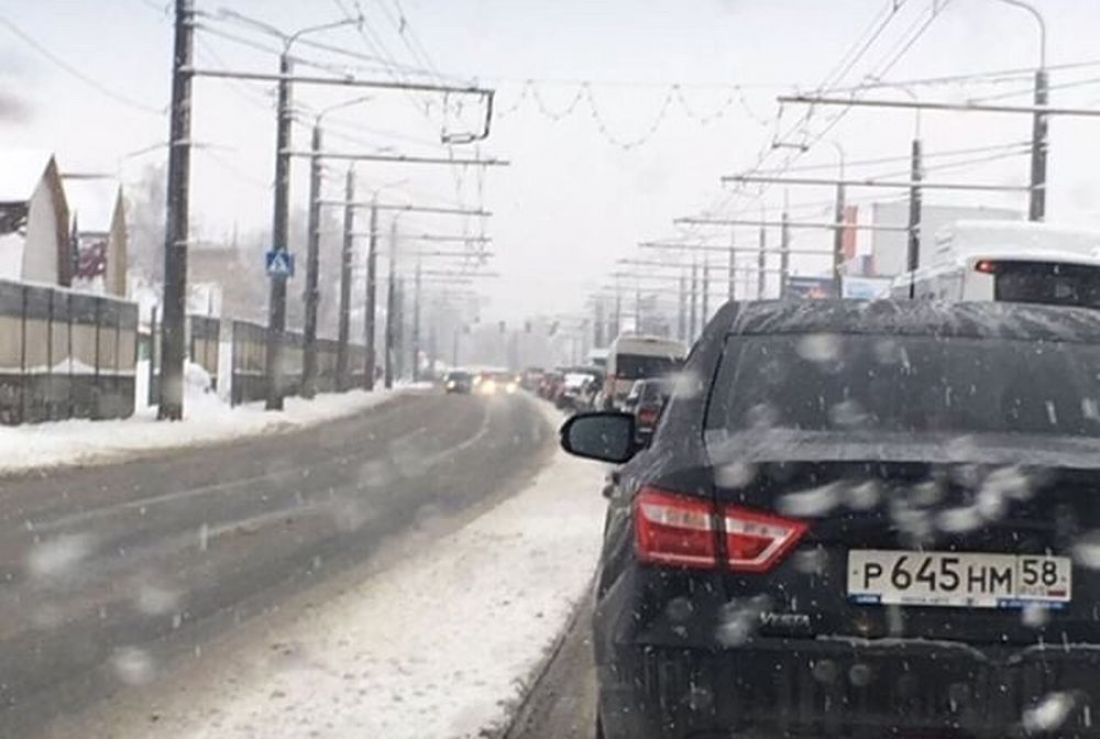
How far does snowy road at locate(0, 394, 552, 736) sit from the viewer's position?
920 centimetres

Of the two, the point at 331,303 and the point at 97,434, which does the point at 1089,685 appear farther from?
the point at 331,303

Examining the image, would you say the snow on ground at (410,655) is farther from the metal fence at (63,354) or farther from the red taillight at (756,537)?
the metal fence at (63,354)

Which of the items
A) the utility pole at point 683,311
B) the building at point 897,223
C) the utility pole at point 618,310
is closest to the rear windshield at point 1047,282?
the building at point 897,223

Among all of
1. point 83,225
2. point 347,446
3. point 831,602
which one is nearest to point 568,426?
point 831,602

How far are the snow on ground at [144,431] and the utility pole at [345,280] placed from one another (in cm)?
1258

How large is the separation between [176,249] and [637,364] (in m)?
15.6

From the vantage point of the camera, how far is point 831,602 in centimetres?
437

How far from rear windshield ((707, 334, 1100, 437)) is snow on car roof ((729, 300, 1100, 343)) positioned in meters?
0.05

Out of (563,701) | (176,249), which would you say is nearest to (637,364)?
(176,249)

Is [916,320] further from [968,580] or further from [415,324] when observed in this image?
[415,324]

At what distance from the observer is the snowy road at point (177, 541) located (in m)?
9.20

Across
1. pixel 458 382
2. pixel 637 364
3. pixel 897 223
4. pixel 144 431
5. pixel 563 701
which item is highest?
pixel 897 223

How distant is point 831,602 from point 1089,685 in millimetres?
646

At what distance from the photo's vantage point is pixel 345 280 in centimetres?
6850
